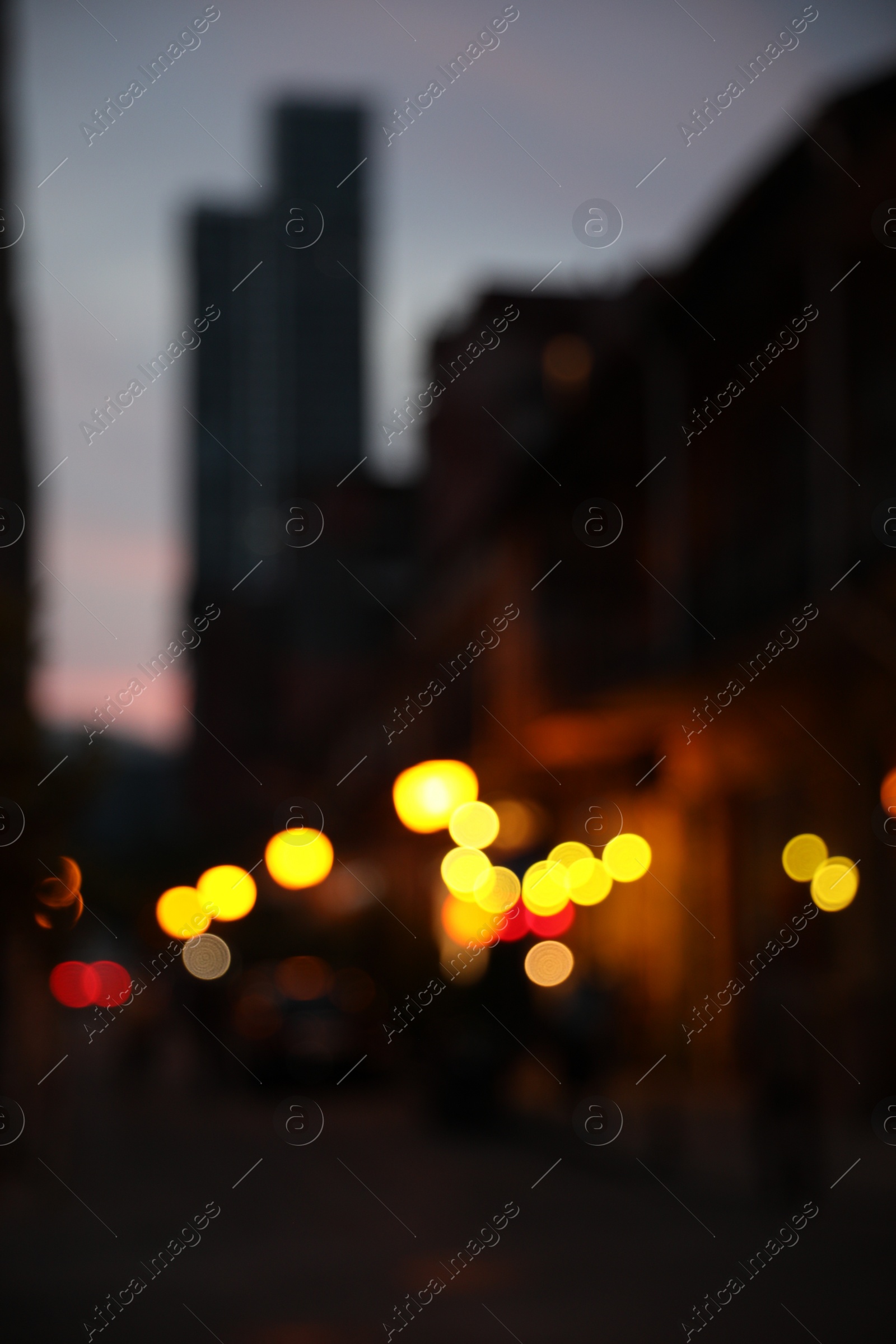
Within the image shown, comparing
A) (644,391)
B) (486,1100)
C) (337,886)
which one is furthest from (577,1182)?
(337,886)

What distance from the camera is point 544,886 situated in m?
23.3

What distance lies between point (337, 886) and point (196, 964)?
17.1 meters

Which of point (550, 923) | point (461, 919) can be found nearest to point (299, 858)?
Answer: point (550, 923)

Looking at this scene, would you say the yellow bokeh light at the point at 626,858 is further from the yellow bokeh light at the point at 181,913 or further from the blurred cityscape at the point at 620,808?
the yellow bokeh light at the point at 181,913

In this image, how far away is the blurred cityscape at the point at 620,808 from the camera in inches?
496

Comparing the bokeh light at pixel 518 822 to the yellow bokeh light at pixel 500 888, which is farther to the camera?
the bokeh light at pixel 518 822

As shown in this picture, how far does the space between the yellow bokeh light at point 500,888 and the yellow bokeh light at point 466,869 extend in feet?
0.19

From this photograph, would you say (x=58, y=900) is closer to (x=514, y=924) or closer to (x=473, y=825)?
(x=473, y=825)

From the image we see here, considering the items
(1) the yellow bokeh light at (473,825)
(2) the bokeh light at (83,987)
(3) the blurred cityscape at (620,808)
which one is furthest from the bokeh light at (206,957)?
(1) the yellow bokeh light at (473,825)

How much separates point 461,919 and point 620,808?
22.8 ft

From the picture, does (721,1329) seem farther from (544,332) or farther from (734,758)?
(544,332)

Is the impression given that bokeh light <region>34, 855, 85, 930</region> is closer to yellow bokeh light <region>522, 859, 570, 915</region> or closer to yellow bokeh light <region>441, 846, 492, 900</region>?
yellow bokeh light <region>522, 859, 570, 915</region>

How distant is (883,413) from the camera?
1941 centimetres

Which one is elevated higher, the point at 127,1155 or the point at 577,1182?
the point at 127,1155
